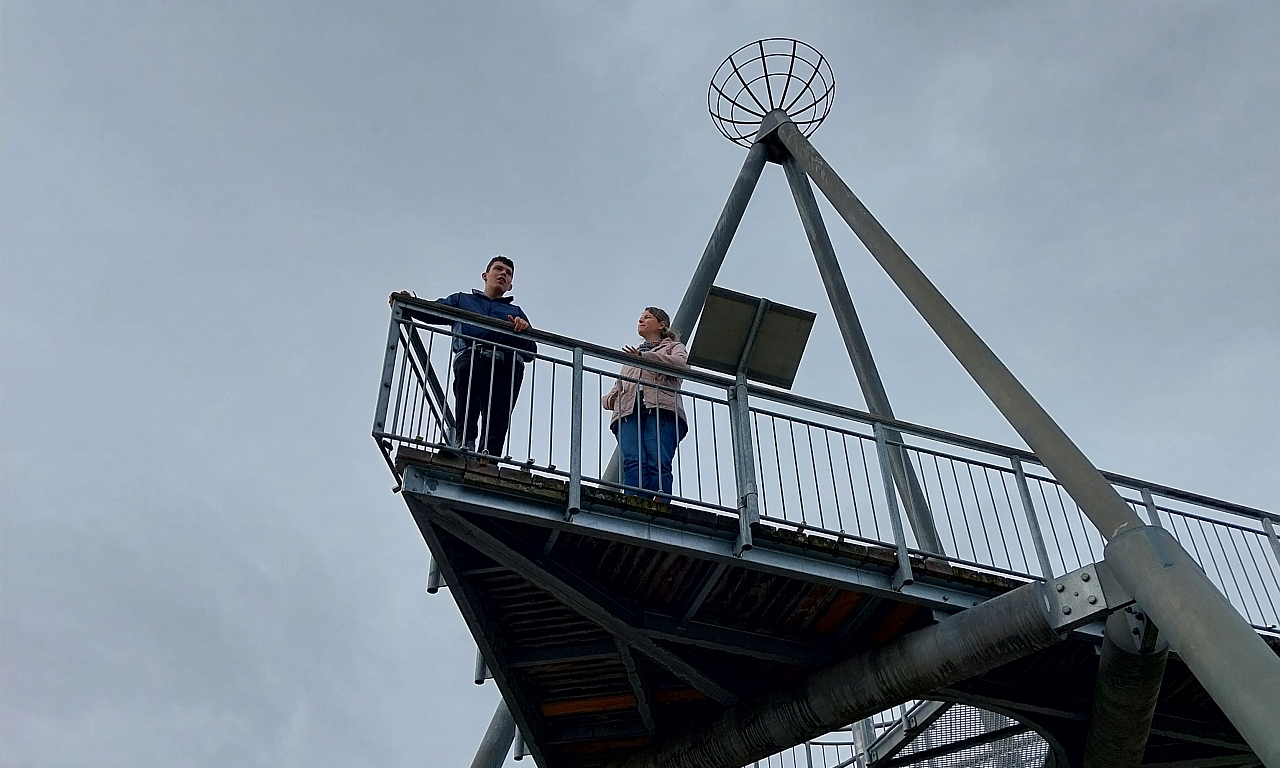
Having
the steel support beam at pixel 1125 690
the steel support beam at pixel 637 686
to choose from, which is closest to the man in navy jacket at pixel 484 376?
the steel support beam at pixel 637 686

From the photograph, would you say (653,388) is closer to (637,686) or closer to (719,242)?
(637,686)

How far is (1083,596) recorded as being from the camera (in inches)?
318

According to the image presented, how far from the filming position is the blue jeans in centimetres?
848

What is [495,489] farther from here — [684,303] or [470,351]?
[684,303]

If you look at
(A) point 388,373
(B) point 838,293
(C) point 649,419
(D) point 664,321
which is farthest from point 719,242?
(A) point 388,373

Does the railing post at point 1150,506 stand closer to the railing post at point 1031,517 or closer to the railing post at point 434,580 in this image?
the railing post at point 1031,517

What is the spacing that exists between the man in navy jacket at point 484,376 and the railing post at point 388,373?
26 centimetres

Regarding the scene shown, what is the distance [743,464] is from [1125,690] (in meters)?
3.46

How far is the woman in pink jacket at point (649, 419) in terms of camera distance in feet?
28.0

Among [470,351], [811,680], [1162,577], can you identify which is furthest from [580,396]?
[1162,577]

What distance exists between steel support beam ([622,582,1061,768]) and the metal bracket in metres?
0.06

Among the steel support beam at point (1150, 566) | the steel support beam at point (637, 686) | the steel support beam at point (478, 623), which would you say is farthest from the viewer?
the steel support beam at point (637, 686)

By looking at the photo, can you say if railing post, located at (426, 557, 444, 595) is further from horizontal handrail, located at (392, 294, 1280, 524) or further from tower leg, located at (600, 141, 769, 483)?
tower leg, located at (600, 141, 769, 483)

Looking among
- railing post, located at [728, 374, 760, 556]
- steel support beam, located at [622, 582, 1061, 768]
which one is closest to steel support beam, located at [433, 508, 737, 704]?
steel support beam, located at [622, 582, 1061, 768]
